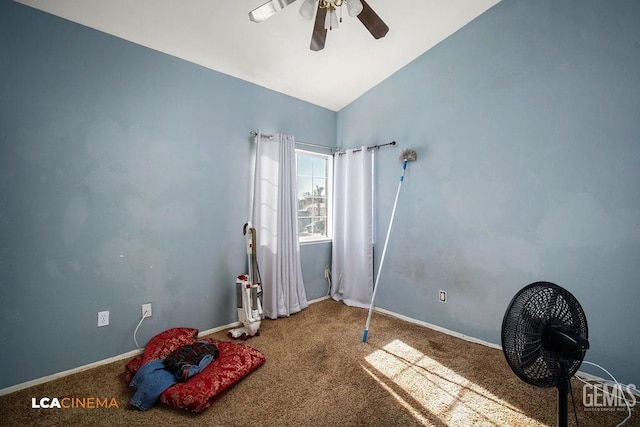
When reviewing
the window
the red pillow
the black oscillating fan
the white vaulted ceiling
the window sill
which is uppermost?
the white vaulted ceiling

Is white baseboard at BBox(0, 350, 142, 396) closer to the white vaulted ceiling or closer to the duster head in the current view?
the white vaulted ceiling

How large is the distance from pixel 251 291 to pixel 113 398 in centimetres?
111

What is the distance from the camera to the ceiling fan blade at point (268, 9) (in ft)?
4.79

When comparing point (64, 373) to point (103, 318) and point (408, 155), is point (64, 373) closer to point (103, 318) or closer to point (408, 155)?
point (103, 318)

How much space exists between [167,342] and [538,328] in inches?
92.1

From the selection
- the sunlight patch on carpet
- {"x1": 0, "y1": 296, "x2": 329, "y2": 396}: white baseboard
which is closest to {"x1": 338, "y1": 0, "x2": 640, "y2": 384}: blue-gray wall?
the sunlight patch on carpet

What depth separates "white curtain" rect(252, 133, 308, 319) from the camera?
9.24 ft

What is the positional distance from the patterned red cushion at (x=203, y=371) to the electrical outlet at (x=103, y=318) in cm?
35

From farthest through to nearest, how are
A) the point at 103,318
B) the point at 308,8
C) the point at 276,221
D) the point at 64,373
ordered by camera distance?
1. the point at 276,221
2. the point at 103,318
3. the point at 64,373
4. the point at 308,8

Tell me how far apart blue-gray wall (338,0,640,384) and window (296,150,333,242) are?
91 cm

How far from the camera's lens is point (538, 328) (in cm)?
100

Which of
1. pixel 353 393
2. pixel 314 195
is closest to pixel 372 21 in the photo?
pixel 314 195

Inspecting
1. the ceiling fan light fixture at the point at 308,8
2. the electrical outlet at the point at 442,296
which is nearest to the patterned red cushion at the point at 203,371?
the electrical outlet at the point at 442,296

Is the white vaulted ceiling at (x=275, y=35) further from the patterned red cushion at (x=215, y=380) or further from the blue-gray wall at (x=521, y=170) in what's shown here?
the patterned red cushion at (x=215, y=380)
